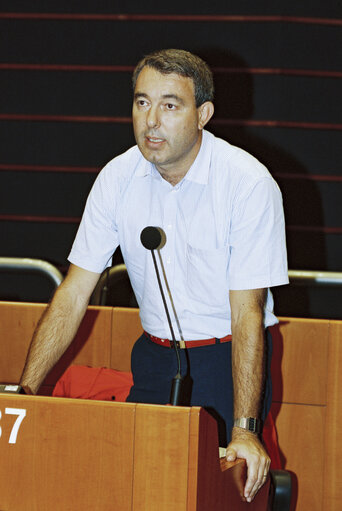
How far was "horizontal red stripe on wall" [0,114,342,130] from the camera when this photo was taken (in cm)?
457

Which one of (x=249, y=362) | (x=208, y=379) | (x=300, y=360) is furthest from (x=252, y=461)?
(x=300, y=360)

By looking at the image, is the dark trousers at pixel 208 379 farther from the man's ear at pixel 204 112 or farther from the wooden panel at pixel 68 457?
the wooden panel at pixel 68 457

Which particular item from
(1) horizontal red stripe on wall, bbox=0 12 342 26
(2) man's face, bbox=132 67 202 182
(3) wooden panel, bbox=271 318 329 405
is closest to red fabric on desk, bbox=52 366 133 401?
(3) wooden panel, bbox=271 318 329 405

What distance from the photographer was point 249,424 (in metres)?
1.80

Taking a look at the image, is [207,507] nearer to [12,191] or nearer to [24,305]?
[24,305]

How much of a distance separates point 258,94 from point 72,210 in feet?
4.58

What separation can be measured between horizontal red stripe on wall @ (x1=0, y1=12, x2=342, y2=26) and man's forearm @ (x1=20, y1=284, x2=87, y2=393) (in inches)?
115

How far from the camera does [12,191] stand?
15.8 feet

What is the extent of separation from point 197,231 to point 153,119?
1.15 ft

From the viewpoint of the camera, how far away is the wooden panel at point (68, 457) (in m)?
1.27

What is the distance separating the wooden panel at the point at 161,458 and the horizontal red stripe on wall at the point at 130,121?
3.54 meters

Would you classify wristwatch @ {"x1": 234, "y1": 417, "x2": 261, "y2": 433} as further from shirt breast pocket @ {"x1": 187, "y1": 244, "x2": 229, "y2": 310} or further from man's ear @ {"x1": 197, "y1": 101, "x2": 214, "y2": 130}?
man's ear @ {"x1": 197, "y1": 101, "x2": 214, "y2": 130}

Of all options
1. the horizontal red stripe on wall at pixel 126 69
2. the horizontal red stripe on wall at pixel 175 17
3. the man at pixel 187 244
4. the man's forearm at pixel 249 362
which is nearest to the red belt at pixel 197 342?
the man at pixel 187 244

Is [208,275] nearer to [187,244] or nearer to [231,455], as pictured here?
[187,244]
